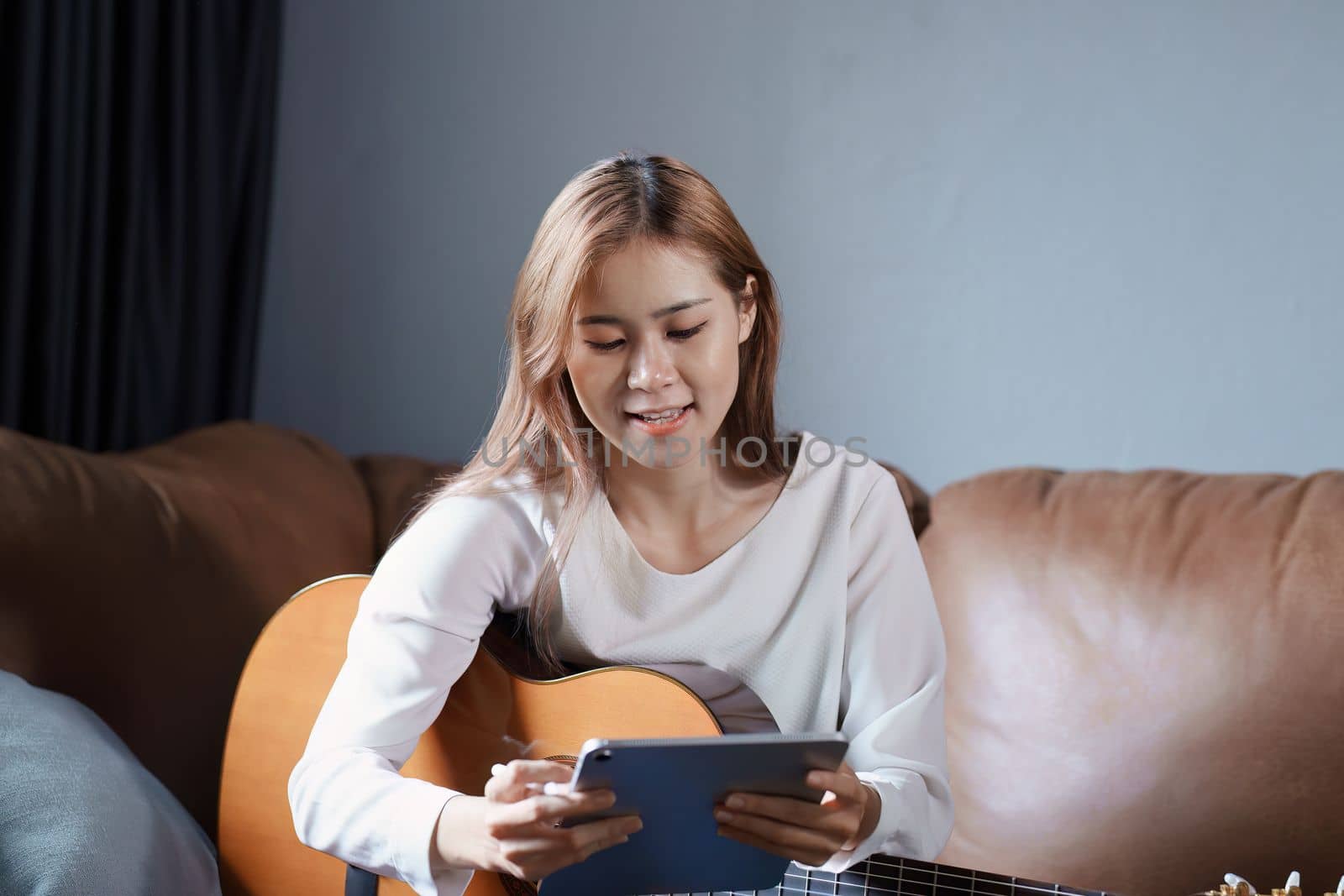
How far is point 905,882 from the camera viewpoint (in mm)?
1080

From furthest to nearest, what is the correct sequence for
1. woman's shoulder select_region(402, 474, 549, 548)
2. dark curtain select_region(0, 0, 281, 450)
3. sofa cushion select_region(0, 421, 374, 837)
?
1. dark curtain select_region(0, 0, 281, 450)
2. sofa cushion select_region(0, 421, 374, 837)
3. woman's shoulder select_region(402, 474, 549, 548)

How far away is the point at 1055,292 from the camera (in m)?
1.87

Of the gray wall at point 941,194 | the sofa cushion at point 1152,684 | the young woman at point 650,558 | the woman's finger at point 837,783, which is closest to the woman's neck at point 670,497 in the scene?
the young woman at point 650,558

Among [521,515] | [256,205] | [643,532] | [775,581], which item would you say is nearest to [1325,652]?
[775,581]

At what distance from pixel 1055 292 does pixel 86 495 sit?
1.43 meters

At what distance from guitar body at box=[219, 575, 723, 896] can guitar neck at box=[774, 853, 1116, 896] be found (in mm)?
172

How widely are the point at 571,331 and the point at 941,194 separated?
983mm

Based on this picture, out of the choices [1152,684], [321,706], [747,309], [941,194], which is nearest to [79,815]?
[321,706]

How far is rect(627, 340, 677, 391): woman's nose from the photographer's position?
1095 mm

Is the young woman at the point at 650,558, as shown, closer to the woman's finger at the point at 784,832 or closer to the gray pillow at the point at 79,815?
the woman's finger at the point at 784,832

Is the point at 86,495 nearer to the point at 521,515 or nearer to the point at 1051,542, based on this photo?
the point at 521,515

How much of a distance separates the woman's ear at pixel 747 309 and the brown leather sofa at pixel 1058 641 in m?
0.60

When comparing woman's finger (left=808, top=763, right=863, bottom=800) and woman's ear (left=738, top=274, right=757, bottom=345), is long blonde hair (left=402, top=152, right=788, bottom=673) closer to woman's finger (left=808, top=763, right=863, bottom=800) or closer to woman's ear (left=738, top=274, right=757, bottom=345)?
woman's ear (left=738, top=274, right=757, bottom=345)

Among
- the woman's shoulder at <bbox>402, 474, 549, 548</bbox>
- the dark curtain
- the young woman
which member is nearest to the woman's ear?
the young woman
